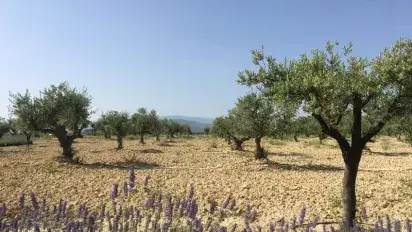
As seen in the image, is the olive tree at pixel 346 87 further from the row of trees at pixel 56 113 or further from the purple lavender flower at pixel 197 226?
the row of trees at pixel 56 113

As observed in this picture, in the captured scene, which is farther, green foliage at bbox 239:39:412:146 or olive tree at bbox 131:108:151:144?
olive tree at bbox 131:108:151:144

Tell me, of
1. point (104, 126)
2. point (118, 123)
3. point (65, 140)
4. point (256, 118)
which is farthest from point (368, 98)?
point (104, 126)

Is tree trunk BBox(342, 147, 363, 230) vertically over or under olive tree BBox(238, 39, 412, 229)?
under

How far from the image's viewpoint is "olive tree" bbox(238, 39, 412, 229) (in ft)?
33.0

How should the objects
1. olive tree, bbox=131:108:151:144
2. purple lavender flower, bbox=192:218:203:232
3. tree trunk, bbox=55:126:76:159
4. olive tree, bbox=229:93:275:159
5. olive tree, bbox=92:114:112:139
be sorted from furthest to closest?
olive tree, bbox=131:108:151:144 → olive tree, bbox=92:114:112:139 → olive tree, bbox=229:93:275:159 → tree trunk, bbox=55:126:76:159 → purple lavender flower, bbox=192:218:203:232

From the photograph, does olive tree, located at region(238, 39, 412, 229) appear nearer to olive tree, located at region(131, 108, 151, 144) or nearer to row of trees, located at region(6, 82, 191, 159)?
row of trees, located at region(6, 82, 191, 159)

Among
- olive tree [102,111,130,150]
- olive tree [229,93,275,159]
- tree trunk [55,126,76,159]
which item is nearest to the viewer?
tree trunk [55,126,76,159]

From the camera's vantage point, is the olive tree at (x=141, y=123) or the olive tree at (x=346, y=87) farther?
the olive tree at (x=141, y=123)

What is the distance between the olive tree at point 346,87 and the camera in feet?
33.0

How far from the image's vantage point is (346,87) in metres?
10.1

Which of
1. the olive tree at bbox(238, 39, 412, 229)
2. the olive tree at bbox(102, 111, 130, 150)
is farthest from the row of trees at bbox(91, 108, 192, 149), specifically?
the olive tree at bbox(238, 39, 412, 229)

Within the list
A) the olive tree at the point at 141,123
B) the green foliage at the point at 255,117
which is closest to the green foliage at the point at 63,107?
the green foliage at the point at 255,117

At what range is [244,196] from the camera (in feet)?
46.4

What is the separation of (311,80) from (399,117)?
3.12 metres
